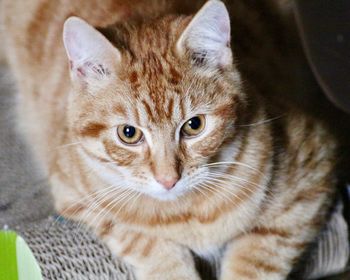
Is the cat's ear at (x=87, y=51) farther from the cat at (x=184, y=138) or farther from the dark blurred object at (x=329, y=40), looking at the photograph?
the dark blurred object at (x=329, y=40)

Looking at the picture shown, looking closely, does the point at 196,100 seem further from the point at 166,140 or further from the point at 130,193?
the point at 130,193

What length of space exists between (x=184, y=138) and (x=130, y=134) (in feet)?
0.38

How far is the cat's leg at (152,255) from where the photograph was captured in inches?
68.9

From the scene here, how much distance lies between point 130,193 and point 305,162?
47 centimetres

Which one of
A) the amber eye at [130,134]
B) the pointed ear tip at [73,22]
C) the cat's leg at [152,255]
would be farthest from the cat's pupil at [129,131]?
the cat's leg at [152,255]

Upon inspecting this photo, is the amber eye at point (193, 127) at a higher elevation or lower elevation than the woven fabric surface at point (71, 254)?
higher

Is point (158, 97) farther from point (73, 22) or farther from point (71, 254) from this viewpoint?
point (71, 254)

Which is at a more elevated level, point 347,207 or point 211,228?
point 211,228

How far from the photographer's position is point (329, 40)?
1.72 m

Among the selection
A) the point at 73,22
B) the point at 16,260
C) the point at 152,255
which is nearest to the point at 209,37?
the point at 73,22

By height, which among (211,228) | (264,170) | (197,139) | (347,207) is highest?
(197,139)

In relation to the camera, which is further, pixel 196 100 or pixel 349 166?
pixel 349 166

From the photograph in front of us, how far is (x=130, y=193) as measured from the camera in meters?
1.70

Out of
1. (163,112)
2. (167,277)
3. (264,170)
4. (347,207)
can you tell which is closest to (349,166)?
(347,207)
